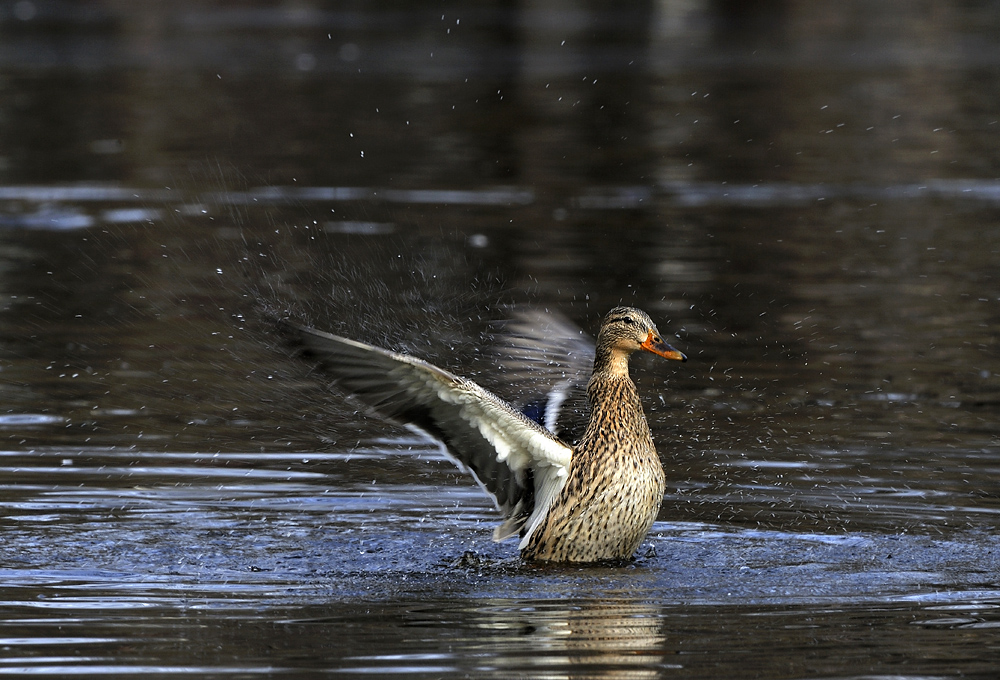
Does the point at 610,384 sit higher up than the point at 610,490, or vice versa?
the point at 610,384

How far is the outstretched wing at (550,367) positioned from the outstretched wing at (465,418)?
713mm

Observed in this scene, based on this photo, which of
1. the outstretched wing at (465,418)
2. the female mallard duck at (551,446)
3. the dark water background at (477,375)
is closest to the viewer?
the dark water background at (477,375)

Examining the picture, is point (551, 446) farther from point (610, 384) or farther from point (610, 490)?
point (610, 384)

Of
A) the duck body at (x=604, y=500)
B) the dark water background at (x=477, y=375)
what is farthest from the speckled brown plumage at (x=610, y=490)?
the dark water background at (x=477, y=375)

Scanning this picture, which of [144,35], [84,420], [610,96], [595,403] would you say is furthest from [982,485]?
[144,35]

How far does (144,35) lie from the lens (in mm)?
42250

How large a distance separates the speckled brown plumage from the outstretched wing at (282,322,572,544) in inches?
3.5

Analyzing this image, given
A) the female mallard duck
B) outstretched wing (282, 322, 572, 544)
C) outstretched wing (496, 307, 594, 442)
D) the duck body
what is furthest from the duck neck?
outstretched wing (496, 307, 594, 442)

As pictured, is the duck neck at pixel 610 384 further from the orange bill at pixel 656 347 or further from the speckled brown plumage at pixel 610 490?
the orange bill at pixel 656 347

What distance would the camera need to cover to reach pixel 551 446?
7531 mm

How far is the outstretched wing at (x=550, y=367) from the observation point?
8.51 m

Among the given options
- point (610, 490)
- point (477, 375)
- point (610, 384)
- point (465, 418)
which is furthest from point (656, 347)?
point (477, 375)

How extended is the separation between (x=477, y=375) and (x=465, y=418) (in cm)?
256

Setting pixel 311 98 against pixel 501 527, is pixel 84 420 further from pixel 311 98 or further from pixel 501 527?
pixel 311 98
